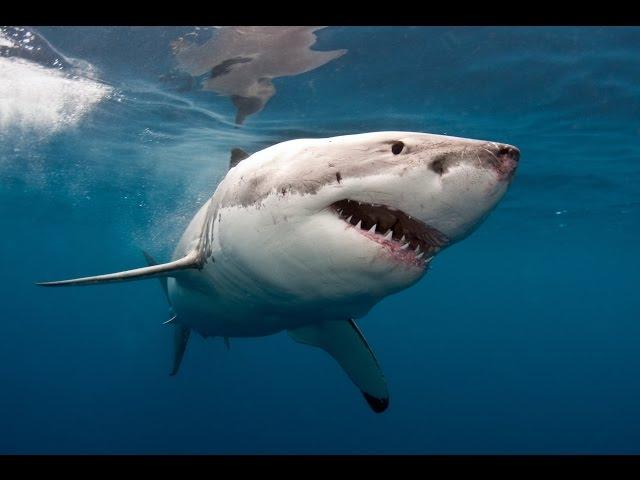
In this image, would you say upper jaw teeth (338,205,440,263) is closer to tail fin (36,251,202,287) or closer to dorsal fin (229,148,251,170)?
tail fin (36,251,202,287)

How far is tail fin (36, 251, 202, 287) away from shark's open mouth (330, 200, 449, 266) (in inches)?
77.2

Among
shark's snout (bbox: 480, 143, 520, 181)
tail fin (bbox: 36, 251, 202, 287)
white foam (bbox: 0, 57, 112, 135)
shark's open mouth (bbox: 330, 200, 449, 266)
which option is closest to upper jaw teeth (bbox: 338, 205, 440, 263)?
shark's open mouth (bbox: 330, 200, 449, 266)

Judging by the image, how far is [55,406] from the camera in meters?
61.8

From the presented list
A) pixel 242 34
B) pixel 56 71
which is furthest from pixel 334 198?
pixel 56 71

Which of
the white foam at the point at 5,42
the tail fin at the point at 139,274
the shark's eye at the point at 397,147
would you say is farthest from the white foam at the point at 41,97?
the shark's eye at the point at 397,147

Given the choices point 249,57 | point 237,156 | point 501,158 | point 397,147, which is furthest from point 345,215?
point 249,57

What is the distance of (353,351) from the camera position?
573 centimetres

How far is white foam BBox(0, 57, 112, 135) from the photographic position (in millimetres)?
13544

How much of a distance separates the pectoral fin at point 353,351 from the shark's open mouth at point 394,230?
109 inches

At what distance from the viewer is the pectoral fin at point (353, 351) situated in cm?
559

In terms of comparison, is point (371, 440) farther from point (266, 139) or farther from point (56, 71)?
point (56, 71)

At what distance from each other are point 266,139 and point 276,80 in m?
4.96

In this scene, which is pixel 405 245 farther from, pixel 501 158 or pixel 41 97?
pixel 41 97

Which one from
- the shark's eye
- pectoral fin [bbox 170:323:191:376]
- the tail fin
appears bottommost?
pectoral fin [bbox 170:323:191:376]
